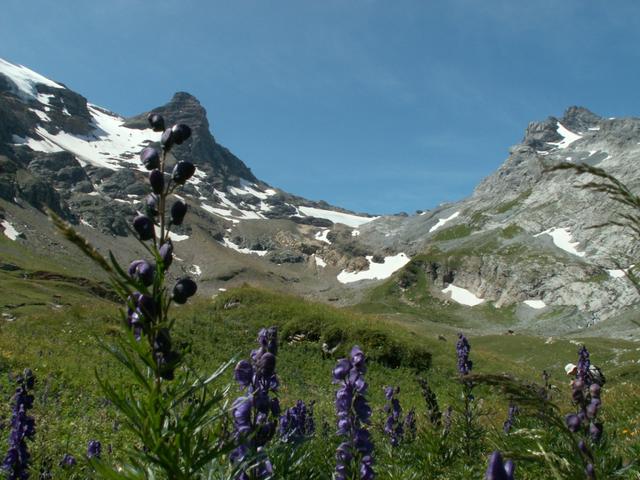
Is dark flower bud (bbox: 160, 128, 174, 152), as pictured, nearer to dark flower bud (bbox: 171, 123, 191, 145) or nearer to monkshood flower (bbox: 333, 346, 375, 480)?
dark flower bud (bbox: 171, 123, 191, 145)

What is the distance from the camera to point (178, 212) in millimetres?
3314

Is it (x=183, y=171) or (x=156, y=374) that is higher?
(x=183, y=171)

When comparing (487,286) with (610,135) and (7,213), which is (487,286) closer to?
(610,135)

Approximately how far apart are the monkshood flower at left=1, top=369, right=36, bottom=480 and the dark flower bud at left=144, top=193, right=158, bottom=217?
379cm

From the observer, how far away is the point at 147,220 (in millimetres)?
3117

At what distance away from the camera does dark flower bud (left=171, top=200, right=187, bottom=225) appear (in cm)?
316

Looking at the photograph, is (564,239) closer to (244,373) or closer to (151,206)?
(244,373)

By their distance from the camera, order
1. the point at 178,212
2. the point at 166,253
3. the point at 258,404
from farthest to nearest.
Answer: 1. the point at 258,404
2. the point at 178,212
3. the point at 166,253

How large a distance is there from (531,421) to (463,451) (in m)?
3.55

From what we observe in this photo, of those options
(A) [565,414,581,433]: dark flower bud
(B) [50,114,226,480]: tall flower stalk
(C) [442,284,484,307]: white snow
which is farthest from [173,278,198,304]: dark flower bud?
(C) [442,284,484,307]: white snow

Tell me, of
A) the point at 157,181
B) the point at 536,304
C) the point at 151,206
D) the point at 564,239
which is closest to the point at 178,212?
the point at 151,206

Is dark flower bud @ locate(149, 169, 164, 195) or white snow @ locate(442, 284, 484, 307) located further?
white snow @ locate(442, 284, 484, 307)

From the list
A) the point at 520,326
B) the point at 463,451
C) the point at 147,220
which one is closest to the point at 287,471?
the point at 147,220

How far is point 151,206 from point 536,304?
404ft
